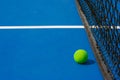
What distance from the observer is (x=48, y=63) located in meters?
2.40

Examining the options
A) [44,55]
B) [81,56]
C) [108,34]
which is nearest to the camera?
[108,34]

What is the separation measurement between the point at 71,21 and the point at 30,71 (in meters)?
1.13

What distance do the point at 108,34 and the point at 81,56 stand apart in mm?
311

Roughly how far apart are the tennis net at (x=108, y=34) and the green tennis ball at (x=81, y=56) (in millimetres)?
122

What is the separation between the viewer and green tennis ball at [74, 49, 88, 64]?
2.31m

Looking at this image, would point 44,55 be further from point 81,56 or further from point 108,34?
point 108,34

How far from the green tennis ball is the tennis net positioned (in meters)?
0.12

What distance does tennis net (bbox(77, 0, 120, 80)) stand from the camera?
1975 millimetres

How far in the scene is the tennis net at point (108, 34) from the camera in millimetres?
1975

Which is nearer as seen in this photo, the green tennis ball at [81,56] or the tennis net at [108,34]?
the tennis net at [108,34]

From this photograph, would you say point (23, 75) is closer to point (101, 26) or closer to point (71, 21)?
point (101, 26)

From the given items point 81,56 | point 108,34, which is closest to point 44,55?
point 81,56

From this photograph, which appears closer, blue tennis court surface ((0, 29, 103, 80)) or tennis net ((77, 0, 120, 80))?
tennis net ((77, 0, 120, 80))

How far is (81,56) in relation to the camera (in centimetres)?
231
